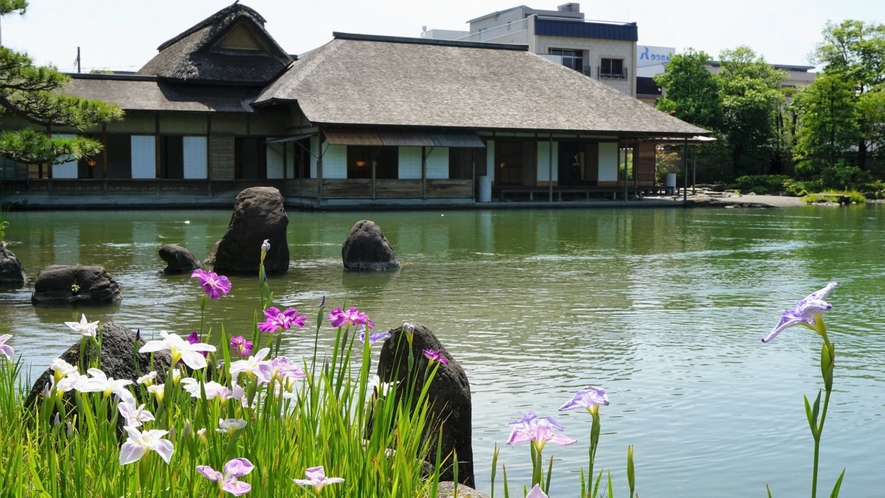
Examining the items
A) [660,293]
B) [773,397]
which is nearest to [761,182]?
[660,293]

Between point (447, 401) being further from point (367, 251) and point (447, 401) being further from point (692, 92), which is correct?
point (692, 92)

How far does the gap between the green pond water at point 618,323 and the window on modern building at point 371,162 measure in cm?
1071

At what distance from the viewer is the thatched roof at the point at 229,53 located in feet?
101

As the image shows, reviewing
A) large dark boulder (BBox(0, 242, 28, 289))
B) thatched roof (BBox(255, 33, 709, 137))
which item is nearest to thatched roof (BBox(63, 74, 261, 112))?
thatched roof (BBox(255, 33, 709, 137))

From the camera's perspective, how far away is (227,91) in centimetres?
3147

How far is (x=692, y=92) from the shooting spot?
43.6 metres

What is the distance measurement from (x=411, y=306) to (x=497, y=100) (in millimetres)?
22273

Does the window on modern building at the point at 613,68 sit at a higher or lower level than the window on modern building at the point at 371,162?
higher

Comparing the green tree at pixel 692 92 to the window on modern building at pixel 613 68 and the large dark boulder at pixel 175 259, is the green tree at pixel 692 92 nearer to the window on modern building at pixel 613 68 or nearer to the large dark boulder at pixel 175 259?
the window on modern building at pixel 613 68

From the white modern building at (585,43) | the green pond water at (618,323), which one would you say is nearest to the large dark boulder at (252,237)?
the green pond water at (618,323)

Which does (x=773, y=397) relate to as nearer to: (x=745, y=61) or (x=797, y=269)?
(x=797, y=269)

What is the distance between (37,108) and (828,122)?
32.0 metres

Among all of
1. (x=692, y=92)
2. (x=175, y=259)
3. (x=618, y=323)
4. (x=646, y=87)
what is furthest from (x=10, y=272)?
(x=646, y=87)

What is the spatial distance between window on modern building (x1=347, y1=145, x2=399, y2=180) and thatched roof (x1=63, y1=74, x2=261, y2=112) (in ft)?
11.8
